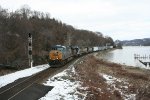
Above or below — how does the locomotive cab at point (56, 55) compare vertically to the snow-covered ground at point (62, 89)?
above

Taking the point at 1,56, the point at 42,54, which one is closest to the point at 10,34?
the point at 42,54

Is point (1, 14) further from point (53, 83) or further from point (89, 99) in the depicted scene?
point (89, 99)

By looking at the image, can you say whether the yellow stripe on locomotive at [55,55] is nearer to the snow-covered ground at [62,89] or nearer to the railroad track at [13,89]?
the snow-covered ground at [62,89]

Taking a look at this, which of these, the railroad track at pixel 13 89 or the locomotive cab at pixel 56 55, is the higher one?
the locomotive cab at pixel 56 55

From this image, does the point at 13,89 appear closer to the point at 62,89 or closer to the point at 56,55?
the point at 62,89

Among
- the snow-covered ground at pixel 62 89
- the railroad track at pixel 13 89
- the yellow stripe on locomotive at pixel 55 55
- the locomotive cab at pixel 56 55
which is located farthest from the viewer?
the yellow stripe on locomotive at pixel 55 55

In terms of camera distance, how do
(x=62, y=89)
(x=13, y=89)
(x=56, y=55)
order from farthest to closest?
(x=56, y=55) → (x=13, y=89) → (x=62, y=89)

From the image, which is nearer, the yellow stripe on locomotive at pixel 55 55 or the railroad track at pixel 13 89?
the railroad track at pixel 13 89

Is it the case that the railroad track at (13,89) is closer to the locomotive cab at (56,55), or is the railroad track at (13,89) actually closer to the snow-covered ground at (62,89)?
the snow-covered ground at (62,89)

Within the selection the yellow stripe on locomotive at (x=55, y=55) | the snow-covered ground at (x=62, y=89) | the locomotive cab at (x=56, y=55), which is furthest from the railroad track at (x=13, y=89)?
the yellow stripe on locomotive at (x=55, y=55)

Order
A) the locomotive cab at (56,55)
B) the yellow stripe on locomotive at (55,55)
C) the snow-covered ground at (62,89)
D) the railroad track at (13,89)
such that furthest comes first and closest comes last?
the yellow stripe on locomotive at (55,55)
the locomotive cab at (56,55)
the railroad track at (13,89)
the snow-covered ground at (62,89)

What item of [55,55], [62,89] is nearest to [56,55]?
[55,55]

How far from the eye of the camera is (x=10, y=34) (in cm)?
6075

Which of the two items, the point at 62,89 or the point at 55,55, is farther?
the point at 55,55
